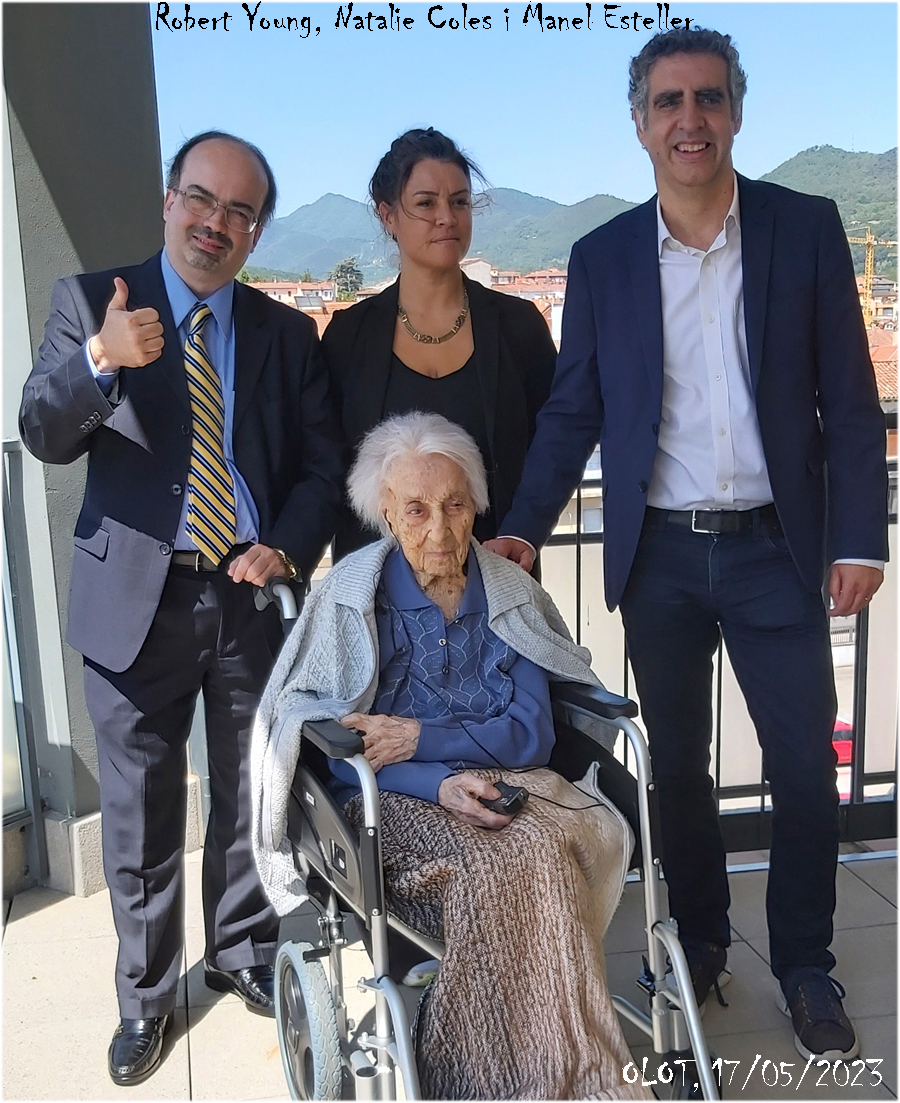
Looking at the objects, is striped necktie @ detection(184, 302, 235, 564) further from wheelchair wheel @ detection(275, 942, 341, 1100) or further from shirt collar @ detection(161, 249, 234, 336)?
wheelchair wheel @ detection(275, 942, 341, 1100)

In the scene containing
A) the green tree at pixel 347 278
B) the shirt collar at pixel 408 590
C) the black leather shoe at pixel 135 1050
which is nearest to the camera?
the shirt collar at pixel 408 590

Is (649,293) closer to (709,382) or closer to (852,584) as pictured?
(709,382)

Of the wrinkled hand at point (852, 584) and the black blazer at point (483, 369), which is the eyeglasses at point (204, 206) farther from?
the wrinkled hand at point (852, 584)

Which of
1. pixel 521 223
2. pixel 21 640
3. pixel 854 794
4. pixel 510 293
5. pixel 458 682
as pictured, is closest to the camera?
pixel 458 682

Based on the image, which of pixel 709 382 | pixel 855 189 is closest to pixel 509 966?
pixel 709 382

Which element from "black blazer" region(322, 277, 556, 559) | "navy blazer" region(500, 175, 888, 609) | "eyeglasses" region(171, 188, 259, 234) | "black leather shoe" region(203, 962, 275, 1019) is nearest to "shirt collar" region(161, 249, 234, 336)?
"eyeglasses" region(171, 188, 259, 234)

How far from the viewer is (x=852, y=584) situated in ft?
6.62

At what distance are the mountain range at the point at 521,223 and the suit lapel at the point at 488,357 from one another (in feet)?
0.56

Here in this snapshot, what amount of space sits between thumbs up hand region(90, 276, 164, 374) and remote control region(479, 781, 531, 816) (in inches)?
39.5

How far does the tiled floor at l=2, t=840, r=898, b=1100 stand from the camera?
6.66ft

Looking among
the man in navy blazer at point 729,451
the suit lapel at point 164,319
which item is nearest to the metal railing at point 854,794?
the man in navy blazer at point 729,451

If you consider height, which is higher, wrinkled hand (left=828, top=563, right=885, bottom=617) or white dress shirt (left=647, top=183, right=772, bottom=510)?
white dress shirt (left=647, top=183, right=772, bottom=510)

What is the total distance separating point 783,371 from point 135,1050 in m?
1.97

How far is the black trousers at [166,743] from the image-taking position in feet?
6.71
